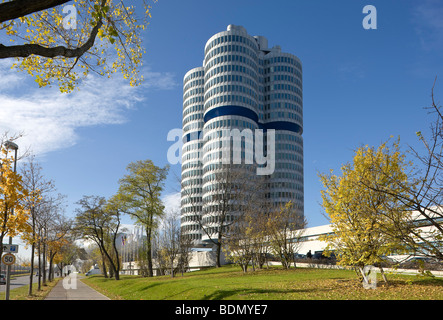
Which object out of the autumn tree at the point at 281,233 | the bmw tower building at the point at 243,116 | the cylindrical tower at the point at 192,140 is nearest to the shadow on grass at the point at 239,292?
the autumn tree at the point at 281,233

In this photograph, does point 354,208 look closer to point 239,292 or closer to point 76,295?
point 239,292

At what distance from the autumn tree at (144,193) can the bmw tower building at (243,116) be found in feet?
201

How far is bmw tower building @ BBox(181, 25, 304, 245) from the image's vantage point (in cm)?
12096

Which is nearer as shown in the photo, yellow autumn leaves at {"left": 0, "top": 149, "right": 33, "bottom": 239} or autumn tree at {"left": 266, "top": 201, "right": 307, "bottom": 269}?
yellow autumn leaves at {"left": 0, "top": 149, "right": 33, "bottom": 239}

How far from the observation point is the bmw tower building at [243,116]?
4762 inches

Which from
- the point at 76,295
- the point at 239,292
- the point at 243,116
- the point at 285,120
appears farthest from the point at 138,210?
the point at 285,120

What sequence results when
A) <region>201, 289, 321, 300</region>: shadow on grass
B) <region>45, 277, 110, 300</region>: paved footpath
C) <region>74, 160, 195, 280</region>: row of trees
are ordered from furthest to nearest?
<region>74, 160, 195, 280</region>: row of trees, <region>45, 277, 110, 300</region>: paved footpath, <region>201, 289, 321, 300</region>: shadow on grass

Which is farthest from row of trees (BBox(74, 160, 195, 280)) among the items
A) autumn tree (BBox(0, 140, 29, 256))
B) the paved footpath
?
autumn tree (BBox(0, 140, 29, 256))

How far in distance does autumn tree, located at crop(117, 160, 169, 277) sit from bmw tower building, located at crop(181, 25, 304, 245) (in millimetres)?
61175

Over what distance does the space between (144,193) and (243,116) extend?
74474mm

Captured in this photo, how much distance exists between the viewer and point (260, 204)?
43.2 metres

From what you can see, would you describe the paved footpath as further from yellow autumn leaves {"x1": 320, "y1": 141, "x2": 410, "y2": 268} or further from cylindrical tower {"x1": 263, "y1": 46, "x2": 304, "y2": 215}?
cylindrical tower {"x1": 263, "y1": 46, "x2": 304, "y2": 215}

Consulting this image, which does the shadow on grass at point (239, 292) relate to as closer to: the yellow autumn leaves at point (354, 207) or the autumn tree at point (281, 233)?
the yellow autumn leaves at point (354, 207)
